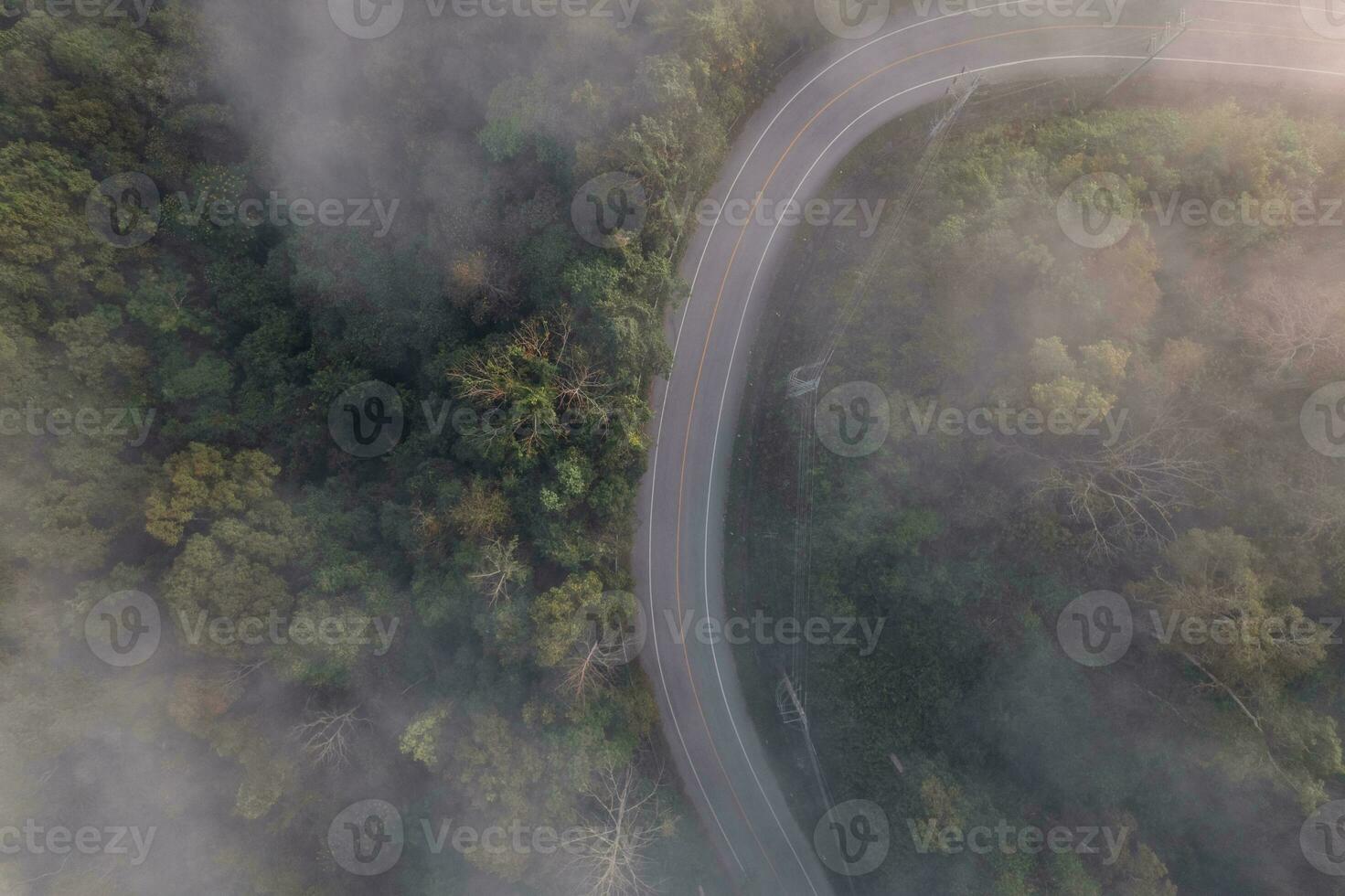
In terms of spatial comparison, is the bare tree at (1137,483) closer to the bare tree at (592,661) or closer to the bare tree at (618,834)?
the bare tree at (592,661)

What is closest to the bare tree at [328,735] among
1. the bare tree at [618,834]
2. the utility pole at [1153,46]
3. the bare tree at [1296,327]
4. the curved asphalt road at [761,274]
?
the bare tree at [618,834]

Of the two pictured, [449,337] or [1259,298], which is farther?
[449,337]

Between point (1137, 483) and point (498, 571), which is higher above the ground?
point (1137, 483)

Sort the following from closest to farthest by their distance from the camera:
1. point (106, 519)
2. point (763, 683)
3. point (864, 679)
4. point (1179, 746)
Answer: point (1179, 746), point (106, 519), point (864, 679), point (763, 683)

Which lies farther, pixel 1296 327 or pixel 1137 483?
pixel 1137 483

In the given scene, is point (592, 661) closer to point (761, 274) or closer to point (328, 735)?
point (328, 735)

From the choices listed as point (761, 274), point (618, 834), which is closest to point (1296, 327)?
point (761, 274)

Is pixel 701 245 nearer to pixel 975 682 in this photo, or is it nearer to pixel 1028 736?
pixel 975 682

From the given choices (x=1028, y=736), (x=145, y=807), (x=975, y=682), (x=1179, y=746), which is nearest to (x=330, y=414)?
(x=145, y=807)
